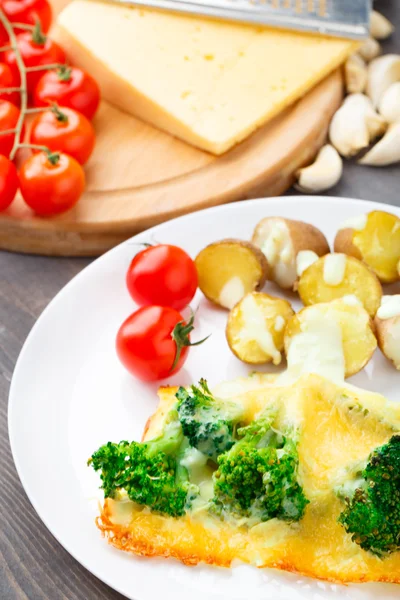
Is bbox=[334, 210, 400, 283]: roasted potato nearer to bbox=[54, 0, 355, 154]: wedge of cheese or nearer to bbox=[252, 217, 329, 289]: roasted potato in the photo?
bbox=[252, 217, 329, 289]: roasted potato

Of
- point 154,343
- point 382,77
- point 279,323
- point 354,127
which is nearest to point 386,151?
point 354,127

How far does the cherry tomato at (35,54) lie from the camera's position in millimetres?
4078

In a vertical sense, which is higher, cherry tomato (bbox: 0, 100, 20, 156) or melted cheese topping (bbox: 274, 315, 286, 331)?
melted cheese topping (bbox: 274, 315, 286, 331)

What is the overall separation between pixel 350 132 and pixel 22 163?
162 centimetres

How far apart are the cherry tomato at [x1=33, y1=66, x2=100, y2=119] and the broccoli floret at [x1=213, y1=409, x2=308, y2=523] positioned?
2.29 meters

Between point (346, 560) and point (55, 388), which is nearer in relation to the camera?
point (346, 560)

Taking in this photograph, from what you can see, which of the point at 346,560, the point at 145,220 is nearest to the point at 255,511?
the point at 346,560

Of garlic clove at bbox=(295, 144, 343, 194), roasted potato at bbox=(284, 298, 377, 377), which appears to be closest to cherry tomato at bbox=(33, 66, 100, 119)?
garlic clove at bbox=(295, 144, 343, 194)

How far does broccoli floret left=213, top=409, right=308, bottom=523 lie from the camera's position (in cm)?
212

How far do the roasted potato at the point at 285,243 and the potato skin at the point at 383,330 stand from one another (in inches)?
16.5

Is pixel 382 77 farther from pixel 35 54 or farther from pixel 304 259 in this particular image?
pixel 35 54

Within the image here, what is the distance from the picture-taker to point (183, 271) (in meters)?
2.92

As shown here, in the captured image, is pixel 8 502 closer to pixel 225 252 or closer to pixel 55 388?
pixel 55 388

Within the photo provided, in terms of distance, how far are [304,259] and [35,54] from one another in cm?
205
